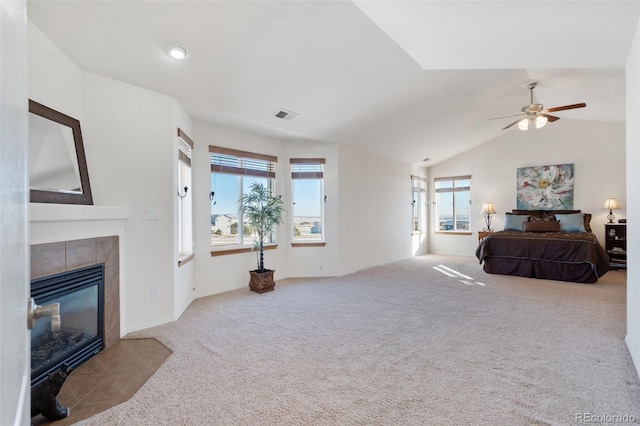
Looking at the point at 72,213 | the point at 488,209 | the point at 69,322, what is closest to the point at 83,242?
the point at 72,213

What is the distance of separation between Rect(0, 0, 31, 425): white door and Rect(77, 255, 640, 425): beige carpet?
1.60 m

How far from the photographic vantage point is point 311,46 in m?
3.18

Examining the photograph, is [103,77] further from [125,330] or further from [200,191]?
[125,330]

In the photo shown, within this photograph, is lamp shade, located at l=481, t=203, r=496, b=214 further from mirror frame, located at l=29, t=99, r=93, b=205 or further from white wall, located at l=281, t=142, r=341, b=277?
mirror frame, located at l=29, t=99, r=93, b=205

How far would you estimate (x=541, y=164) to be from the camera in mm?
7398

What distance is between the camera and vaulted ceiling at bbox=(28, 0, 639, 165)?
245 centimetres

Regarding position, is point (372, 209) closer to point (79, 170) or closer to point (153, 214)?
point (153, 214)

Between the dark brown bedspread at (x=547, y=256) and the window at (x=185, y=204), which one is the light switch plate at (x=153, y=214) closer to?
the window at (x=185, y=204)

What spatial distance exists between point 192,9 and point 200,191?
245cm

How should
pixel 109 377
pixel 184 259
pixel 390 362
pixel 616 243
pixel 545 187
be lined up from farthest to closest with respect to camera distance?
pixel 545 187 → pixel 616 243 → pixel 184 259 → pixel 390 362 → pixel 109 377

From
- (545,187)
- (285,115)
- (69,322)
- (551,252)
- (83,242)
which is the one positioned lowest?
(69,322)

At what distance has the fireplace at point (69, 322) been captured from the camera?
225 cm

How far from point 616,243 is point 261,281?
22.7 feet

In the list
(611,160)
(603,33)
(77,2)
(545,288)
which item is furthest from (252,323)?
(611,160)
